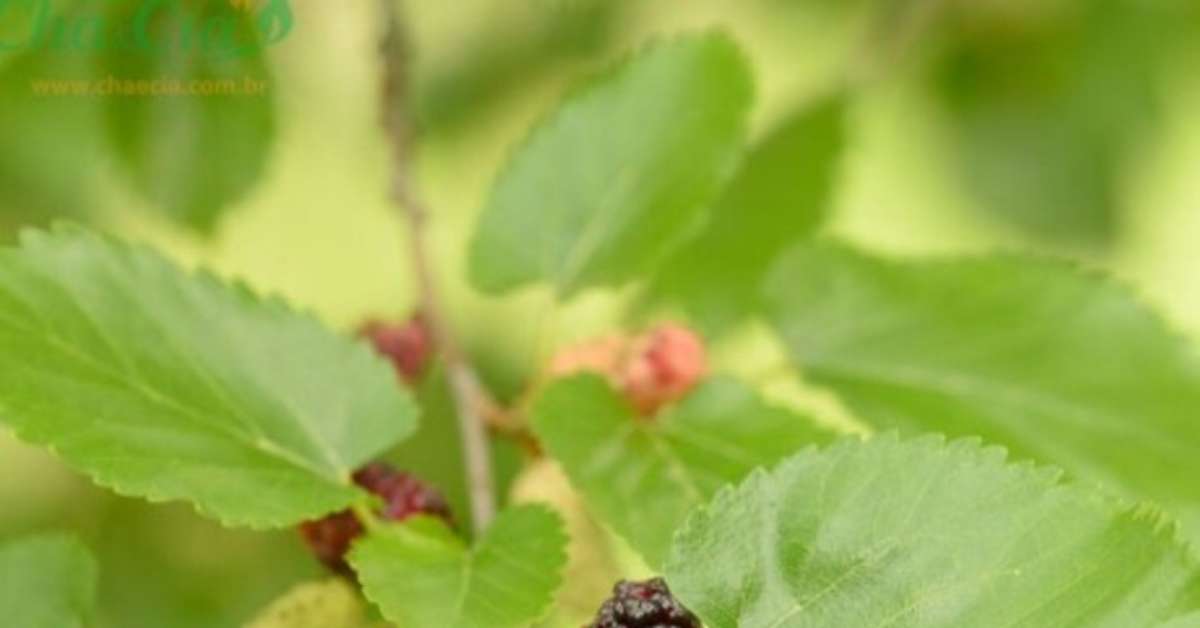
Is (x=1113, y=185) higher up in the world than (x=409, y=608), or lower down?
higher up

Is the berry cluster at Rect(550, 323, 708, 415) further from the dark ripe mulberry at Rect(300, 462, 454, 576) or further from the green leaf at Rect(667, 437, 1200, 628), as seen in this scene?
the green leaf at Rect(667, 437, 1200, 628)

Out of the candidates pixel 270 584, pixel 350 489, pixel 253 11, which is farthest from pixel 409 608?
pixel 270 584

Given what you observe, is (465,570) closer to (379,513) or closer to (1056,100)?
(379,513)

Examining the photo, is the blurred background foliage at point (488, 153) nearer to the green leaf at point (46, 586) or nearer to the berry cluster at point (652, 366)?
the berry cluster at point (652, 366)

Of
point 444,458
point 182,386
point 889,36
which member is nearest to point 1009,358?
point 182,386

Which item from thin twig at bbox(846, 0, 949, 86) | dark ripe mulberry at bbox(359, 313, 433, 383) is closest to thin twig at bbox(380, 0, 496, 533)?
dark ripe mulberry at bbox(359, 313, 433, 383)

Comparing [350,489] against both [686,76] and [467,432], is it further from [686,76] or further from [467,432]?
[686,76]

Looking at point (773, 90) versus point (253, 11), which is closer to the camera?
point (253, 11)
